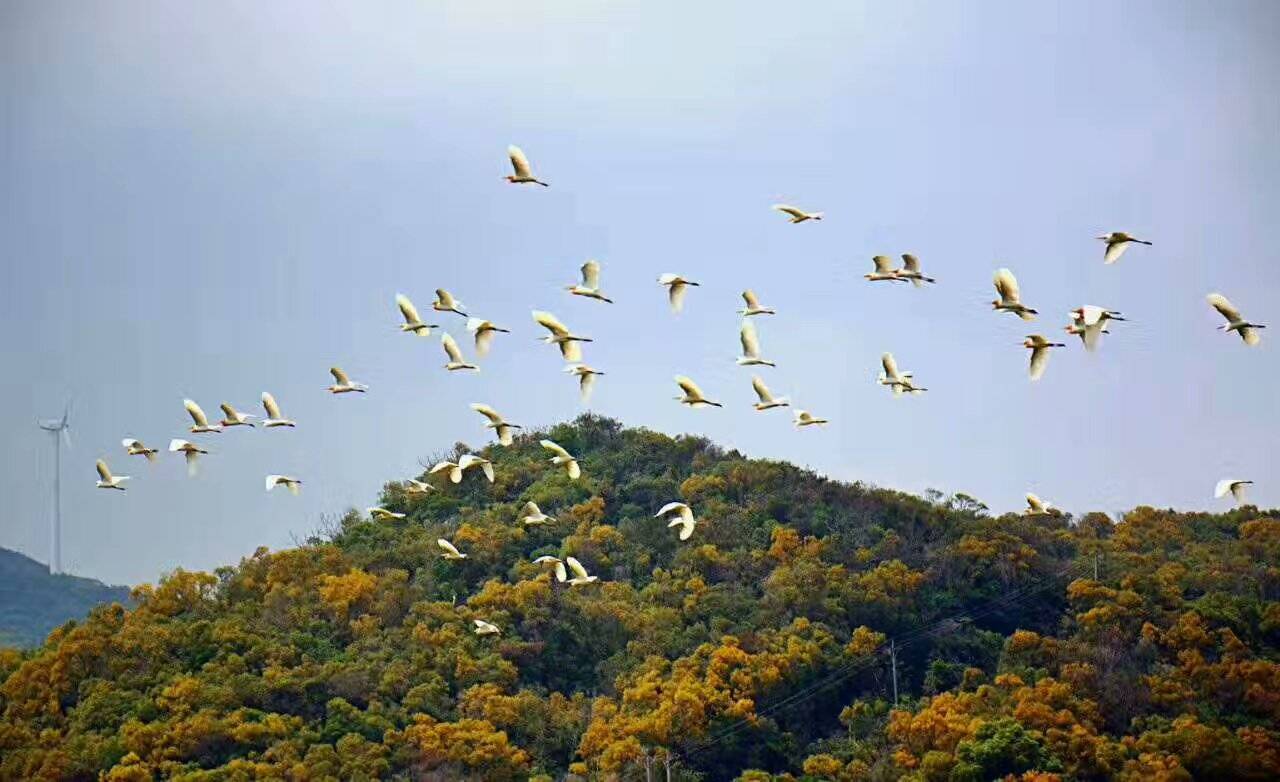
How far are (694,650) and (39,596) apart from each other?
292ft

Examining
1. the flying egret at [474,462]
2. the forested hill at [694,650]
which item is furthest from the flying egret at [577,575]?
the flying egret at [474,462]

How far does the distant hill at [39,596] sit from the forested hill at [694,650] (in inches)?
2739

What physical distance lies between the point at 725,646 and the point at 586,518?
993 cm

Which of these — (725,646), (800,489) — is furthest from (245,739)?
(800,489)

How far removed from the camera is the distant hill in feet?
406

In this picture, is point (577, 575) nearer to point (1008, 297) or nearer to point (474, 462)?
point (474, 462)

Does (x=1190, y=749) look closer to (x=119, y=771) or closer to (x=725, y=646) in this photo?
(x=725, y=646)

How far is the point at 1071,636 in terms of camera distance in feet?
166

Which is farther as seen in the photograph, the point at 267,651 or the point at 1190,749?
the point at 267,651

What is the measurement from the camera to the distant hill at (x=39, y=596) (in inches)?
4875

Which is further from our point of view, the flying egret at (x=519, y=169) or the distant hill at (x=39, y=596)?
the distant hill at (x=39, y=596)

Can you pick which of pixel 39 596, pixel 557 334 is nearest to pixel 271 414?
pixel 557 334

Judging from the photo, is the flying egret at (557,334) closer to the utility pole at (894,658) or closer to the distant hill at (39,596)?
the utility pole at (894,658)

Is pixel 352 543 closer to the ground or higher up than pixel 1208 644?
higher up
